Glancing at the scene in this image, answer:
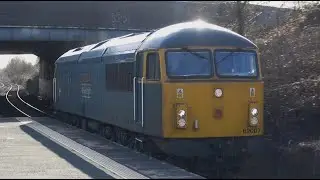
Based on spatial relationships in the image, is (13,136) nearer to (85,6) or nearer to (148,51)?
(148,51)

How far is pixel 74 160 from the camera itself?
12.3 m

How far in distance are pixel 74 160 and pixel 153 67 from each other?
273 centimetres

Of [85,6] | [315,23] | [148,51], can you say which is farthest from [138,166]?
[85,6]

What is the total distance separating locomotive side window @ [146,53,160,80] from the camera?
38.5 ft

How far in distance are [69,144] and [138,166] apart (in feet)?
13.7

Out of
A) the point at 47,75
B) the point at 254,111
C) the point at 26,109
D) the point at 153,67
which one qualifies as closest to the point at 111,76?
the point at 153,67

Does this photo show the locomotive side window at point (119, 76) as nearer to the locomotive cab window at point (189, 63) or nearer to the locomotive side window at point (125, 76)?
the locomotive side window at point (125, 76)

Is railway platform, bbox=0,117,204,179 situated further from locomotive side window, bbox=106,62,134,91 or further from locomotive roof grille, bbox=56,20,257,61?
locomotive roof grille, bbox=56,20,257,61

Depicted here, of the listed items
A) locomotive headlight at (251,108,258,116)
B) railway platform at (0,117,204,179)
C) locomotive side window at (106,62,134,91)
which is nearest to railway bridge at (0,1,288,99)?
railway platform at (0,117,204,179)

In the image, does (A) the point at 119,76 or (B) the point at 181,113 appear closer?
(B) the point at 181,113

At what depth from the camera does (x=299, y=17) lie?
2159 cm

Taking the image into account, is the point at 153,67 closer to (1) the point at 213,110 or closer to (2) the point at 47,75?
(1) the point at 213,110

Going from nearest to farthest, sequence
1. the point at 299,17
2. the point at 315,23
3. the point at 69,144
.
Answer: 1. the point at 69,144
2. the point at 315,23
3. the point at 299,17

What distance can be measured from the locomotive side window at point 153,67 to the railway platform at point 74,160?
1.84 metres
